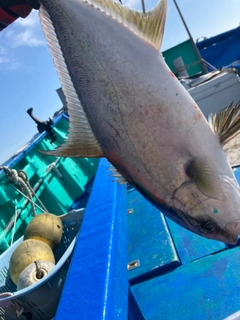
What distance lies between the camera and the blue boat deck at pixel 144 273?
111 cm

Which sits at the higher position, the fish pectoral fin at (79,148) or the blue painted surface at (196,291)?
the fish pectoral fin at (79,148)

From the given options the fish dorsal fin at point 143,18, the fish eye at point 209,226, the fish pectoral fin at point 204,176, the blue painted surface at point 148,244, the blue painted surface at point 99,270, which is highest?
the fish dorsal fin at point 143,18

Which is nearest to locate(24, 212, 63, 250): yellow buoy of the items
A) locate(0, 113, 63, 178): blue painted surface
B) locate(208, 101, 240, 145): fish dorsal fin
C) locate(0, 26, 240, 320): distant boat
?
locate(0, 26, 240, 320): distant boat

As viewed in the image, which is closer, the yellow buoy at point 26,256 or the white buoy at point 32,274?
the white buoy at point 32,274

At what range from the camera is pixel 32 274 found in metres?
1.88

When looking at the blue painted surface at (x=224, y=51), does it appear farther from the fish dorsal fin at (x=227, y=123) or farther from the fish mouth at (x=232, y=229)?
the fish mouth at (x=232, y=229)

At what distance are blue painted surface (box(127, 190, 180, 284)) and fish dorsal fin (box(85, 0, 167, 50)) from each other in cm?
123

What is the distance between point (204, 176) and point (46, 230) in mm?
1860

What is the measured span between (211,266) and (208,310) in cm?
28

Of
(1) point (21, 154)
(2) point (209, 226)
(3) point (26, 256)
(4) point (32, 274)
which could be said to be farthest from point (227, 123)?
(1) point (21, 154)

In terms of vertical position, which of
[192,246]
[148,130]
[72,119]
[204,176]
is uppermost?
[72,119]

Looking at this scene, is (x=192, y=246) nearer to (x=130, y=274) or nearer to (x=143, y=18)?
(x=130, y=274)

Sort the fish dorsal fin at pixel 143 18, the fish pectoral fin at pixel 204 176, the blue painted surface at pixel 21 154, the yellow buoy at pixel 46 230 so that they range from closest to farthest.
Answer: the fish pectoral fin at pixel 204 176 < the fish dorsal fin at pixel 143 18 < the yellow buoy at pixel 46 230 < the blue painted surface at pixel 21 154

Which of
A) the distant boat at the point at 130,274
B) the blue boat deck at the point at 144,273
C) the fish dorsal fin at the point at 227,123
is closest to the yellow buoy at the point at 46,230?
the distant boat at the point at 130,274
